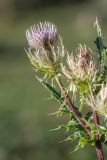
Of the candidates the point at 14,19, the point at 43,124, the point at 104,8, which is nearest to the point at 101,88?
the point at 43,124

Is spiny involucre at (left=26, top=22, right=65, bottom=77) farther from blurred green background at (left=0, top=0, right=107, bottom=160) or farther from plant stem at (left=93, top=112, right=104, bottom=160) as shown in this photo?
blurred green background at (left=0, top=0, right=107, bottom=160)

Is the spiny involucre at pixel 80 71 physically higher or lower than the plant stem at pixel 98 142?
higher

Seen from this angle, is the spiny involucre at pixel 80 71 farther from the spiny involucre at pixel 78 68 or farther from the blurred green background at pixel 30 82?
the blurred green background at pixel 30 82

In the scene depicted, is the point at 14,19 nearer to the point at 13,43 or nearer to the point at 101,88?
the point at 13,43

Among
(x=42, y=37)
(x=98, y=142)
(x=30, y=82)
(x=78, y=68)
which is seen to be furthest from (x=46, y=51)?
(x=30, y=82)

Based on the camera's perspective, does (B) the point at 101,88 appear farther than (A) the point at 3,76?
No

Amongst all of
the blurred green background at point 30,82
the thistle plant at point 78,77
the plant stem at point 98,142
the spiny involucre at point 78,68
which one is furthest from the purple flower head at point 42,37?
the blurred green background at point 30,82
